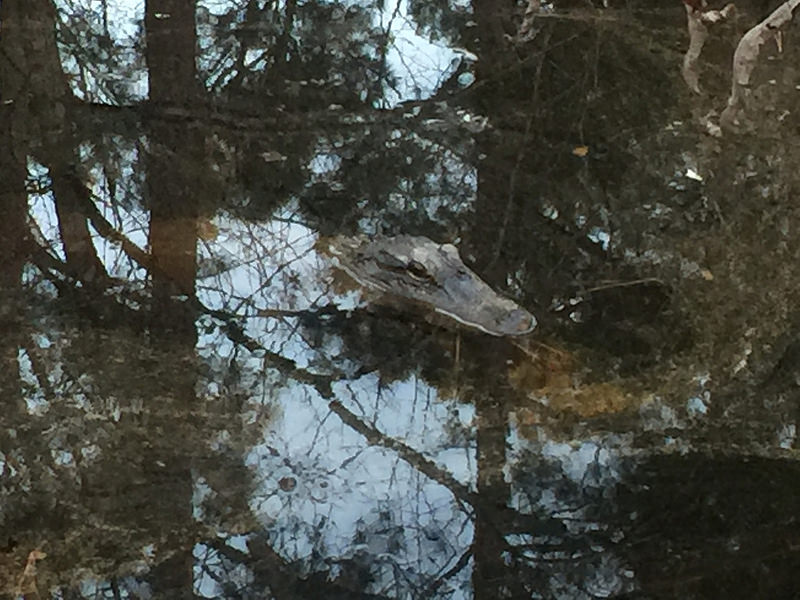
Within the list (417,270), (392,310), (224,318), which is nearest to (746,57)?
(417,270)

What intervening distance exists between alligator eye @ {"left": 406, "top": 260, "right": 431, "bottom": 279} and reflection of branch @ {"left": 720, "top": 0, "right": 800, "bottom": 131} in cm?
146

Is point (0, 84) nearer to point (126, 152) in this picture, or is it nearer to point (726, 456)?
point (126, 152)

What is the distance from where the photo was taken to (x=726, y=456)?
2.22 m

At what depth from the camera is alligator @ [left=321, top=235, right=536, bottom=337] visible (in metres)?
2.63

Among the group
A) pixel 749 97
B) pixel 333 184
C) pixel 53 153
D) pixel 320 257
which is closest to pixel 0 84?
pixel 53 153

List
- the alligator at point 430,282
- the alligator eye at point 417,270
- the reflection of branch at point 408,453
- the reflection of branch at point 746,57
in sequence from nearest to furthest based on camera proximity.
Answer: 1. the reflection of branch at point 408,453
2. the alligator at point 430,282
3. the alligator eye at point 417,270
4. the reflection of branch at point 746,57

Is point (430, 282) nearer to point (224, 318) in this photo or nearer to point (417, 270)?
point (417, 270)

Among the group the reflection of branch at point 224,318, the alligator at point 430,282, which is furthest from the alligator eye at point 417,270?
the reflection of branch at point 224,318

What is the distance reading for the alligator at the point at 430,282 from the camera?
2631mm

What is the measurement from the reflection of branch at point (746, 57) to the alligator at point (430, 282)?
4.58ft

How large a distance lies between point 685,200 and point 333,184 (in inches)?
42.9

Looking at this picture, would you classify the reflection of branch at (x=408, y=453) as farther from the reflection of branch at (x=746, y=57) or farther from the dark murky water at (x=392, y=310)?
the reflection of branch at (x=746, y=57)

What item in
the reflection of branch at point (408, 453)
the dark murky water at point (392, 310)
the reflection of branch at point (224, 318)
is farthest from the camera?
the reflection of branch at point (224, 318)

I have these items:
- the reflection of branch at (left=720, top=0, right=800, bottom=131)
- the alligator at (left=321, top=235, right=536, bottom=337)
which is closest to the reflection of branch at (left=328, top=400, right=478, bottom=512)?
the alligator at (left=321, top=235, right=536, bottom=337)
